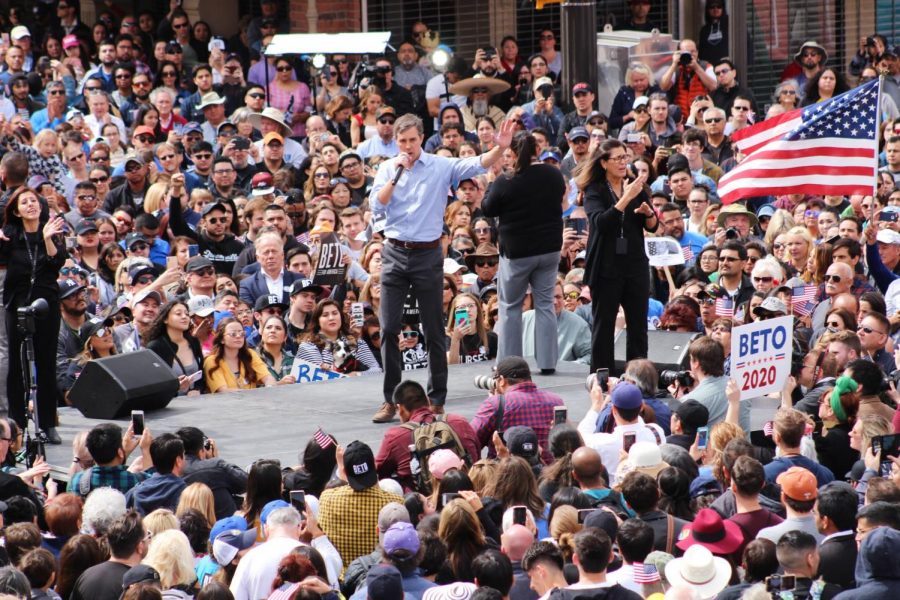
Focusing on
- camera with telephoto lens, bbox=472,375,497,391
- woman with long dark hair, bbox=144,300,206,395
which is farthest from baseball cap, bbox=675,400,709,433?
woman with long dark hair, bbox=144,300,206,395

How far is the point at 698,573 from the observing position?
6996 millimetres

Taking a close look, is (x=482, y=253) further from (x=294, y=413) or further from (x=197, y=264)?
(x=294, y=413)

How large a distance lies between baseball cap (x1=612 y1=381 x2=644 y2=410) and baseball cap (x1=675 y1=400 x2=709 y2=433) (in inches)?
17.9

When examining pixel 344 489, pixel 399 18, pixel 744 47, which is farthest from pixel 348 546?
pixel 399 18

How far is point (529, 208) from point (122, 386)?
2.93 metres

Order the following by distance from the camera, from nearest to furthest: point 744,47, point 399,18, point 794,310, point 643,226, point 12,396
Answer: point 12,396 < point 643,226 < point 794,310 < point 744,47 < point 399,18

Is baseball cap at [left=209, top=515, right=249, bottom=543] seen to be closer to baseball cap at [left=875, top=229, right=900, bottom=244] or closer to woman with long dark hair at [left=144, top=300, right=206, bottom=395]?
woman with long dark hair at [left=144, top=300, right=206, bottom=395]

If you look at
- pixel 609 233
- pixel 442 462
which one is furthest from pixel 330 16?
pixel 442 462

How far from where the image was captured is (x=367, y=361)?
1302cm

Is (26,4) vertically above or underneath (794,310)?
above

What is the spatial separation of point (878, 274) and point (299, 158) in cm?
706

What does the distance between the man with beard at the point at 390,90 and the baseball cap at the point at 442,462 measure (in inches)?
456

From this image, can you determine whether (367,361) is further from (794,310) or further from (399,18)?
(399,18)

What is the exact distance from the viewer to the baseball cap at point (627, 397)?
29.7 feet
